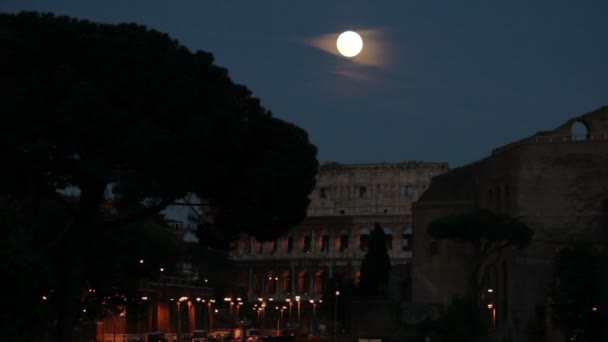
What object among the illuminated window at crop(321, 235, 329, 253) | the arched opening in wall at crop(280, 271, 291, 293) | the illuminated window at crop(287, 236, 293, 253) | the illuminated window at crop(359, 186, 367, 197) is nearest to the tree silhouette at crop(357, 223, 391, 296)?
the illuminated window at crop(321, 235, 329, 253)

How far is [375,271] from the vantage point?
74.3 m

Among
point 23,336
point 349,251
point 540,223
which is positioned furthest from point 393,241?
point 23,336

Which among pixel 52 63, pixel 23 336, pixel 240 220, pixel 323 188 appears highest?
pixel 323 188

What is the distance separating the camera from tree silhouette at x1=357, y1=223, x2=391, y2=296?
73750 mm

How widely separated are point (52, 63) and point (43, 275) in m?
6.04

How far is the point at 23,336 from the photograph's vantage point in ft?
105

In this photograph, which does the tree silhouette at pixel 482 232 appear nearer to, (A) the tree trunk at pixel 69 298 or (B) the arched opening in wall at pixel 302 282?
(A) the tree trunk at pixel 69 298

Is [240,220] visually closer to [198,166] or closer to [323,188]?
[198,166]

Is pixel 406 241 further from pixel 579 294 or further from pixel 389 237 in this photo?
pixel 579 294

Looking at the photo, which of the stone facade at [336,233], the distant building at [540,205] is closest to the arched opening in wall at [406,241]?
the stone facade at [336,233]

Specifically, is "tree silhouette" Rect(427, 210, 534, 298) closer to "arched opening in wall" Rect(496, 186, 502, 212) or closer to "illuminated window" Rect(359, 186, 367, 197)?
"arched opening in wall" Rect(496, 186, 502, 212)

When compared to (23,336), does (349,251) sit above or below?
above

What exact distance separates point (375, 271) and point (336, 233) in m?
30.2

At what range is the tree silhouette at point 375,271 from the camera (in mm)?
73750
